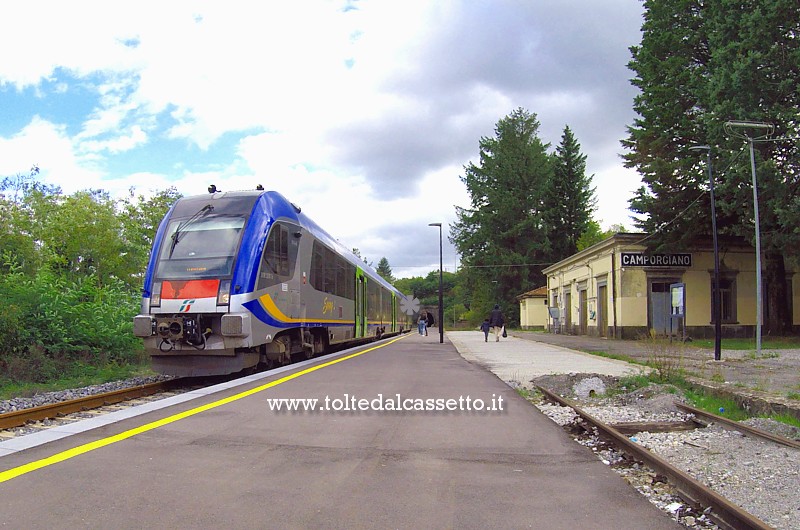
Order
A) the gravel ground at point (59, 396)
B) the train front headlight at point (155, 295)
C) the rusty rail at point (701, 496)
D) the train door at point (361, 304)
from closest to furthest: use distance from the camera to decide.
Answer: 1. the rusty rail at point (701, 496)
2. the gravel ground at point (59, 396)
3. the train front headlight at point (155, 295)
4. the train door at point (361, 304)

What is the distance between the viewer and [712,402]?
8867mm

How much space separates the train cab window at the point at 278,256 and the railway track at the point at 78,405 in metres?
2.30

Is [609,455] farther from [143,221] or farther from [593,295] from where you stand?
[143,221]

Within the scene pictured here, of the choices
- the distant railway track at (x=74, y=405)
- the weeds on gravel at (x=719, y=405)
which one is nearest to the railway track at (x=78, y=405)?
the distant railway track at (x=74, y=405)

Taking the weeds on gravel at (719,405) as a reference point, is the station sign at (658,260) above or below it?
above

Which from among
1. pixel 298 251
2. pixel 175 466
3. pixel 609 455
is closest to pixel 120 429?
pixel 175 466

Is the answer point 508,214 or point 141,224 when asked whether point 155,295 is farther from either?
point 508,214

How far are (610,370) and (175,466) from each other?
35.9 feet

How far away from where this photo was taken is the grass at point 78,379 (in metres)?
10.2

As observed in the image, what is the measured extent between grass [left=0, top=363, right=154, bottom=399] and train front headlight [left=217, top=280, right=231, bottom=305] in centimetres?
319

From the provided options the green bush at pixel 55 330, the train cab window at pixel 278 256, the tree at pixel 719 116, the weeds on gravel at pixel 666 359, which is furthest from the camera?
the tree at pixel 719 116

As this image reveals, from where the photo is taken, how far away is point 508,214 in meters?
61.9

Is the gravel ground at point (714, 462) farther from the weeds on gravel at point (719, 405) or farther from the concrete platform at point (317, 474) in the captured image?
the weeds on gravel at point (719, 405)

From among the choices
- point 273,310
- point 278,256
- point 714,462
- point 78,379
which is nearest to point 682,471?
point 714,462
